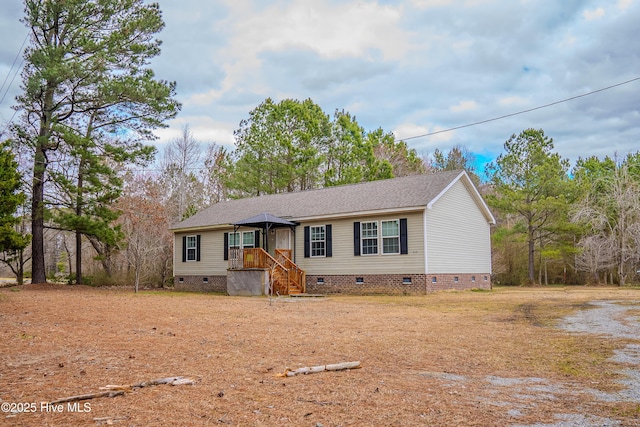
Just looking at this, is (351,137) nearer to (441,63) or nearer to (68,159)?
(441,63)

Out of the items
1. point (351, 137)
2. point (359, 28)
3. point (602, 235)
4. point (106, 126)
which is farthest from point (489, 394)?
point (351, 137)

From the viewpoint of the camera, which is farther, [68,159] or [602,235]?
[602,235]

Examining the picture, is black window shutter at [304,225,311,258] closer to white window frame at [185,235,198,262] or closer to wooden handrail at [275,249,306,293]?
wooden handrail at [275,249,306,293]

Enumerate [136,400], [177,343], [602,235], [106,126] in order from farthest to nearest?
[602,235], [106,126], [177,343], [136,400]

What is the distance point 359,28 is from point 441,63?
4.85 metres

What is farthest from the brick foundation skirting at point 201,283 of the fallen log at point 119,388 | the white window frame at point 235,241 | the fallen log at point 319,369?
the fallen log at point 119,388

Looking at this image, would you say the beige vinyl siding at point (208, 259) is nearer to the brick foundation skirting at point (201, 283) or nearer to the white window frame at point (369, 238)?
the brick foundation skirting at point (201, 283)

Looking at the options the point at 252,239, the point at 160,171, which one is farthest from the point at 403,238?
the point at 160,171

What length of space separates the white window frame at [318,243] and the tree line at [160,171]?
6.73 meters

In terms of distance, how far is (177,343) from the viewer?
7.20 metres

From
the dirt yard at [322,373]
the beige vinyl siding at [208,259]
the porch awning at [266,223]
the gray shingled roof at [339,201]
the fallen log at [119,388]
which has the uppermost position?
the gray shingled roof at [339,201]

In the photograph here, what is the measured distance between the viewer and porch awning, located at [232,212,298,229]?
19984 mm

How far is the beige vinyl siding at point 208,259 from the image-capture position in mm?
23984

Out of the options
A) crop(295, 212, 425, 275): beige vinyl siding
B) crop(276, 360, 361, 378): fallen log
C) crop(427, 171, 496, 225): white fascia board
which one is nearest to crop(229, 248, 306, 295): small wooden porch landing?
crop(295, 212, 425, 275): beige vinyl siding
